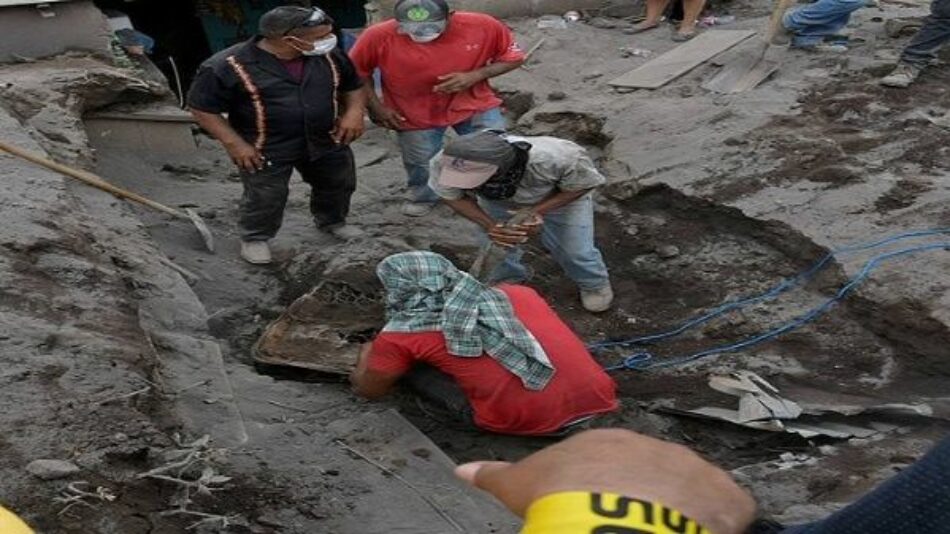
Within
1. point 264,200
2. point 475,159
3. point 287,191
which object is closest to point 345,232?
point 287,191

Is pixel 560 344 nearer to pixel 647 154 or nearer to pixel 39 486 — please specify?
pixel 39 486

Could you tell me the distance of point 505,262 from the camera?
5.24 m

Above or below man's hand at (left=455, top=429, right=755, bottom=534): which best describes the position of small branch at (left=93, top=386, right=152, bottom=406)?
below

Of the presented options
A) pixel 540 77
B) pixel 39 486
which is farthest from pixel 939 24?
pixel 39 486

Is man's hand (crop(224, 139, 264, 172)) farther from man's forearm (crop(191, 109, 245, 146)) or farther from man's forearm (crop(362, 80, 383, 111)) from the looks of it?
man's forearm (crop(362, 80, 383, 111))

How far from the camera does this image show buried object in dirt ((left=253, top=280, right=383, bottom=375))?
4500 millimetres

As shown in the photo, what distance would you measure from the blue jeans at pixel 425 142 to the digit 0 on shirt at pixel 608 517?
4.82 metres

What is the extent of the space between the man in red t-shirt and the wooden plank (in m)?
2.04

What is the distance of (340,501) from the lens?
329cm

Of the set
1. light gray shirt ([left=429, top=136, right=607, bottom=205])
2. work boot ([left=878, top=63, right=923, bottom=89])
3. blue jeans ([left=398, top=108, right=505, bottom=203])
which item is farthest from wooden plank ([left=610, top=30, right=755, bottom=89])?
light gray shirt ([left=429, top=136, right=607, bottom=205])

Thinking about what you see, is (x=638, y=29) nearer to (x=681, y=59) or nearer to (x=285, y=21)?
(x=681, y=59)

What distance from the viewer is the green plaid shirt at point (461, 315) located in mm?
3570

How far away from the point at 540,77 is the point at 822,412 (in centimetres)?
506

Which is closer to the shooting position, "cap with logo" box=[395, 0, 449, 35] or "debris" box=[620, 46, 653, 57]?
"cap with logo" box=[395, 0, 449, 35]
